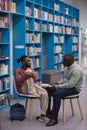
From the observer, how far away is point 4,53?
20.4 ft

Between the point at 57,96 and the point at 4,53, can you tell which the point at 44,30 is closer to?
the point at 4,53

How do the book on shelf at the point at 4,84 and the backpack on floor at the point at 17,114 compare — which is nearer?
the backpack on floor at the point at 17,114

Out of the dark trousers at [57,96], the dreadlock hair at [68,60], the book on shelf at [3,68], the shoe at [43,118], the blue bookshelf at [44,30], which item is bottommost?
the shoe at [43,118]

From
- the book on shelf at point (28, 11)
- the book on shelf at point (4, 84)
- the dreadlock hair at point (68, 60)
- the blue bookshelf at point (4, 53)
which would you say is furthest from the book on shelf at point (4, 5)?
the dreadlock hair at point (68, 60)

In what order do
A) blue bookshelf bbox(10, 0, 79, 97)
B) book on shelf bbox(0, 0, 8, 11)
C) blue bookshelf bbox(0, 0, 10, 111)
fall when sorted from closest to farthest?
book on shelf bbox(0, 0, 8, 11), blue bookshelf bbox(0, 0, 10, 111), blue bookshelf bbox(10, 0, 79, 97)

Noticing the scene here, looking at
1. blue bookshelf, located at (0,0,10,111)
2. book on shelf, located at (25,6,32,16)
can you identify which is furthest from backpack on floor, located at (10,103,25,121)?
book on shelf, located at (25,6,32,16)

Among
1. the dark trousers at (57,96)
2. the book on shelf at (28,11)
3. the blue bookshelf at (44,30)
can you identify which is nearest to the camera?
the dark trousers at (57,96)

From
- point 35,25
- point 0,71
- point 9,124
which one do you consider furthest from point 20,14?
point 9,124

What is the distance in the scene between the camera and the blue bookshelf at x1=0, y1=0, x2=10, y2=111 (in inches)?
234

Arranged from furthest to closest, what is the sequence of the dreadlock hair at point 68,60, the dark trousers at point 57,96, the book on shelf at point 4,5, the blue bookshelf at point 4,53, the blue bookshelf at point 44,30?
the blue bookshelf at point 44,30, the blue bookshelf at point 4,53, the book on shelf at point 4,5, the dreadlock hair at point 68,60, the dark trousers at point 57,96

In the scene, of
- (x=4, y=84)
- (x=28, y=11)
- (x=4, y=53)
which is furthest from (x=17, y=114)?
(x=28, y=11)

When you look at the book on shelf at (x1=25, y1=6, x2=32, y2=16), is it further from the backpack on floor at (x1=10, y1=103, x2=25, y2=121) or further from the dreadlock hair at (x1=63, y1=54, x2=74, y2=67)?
the backpack on floor at (x1=10, y1=103, x2=25, y2=121)

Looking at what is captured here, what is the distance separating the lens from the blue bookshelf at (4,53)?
19.5ft

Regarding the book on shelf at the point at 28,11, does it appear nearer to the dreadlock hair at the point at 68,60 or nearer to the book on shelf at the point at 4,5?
the book on shelf at the point at 4,5
